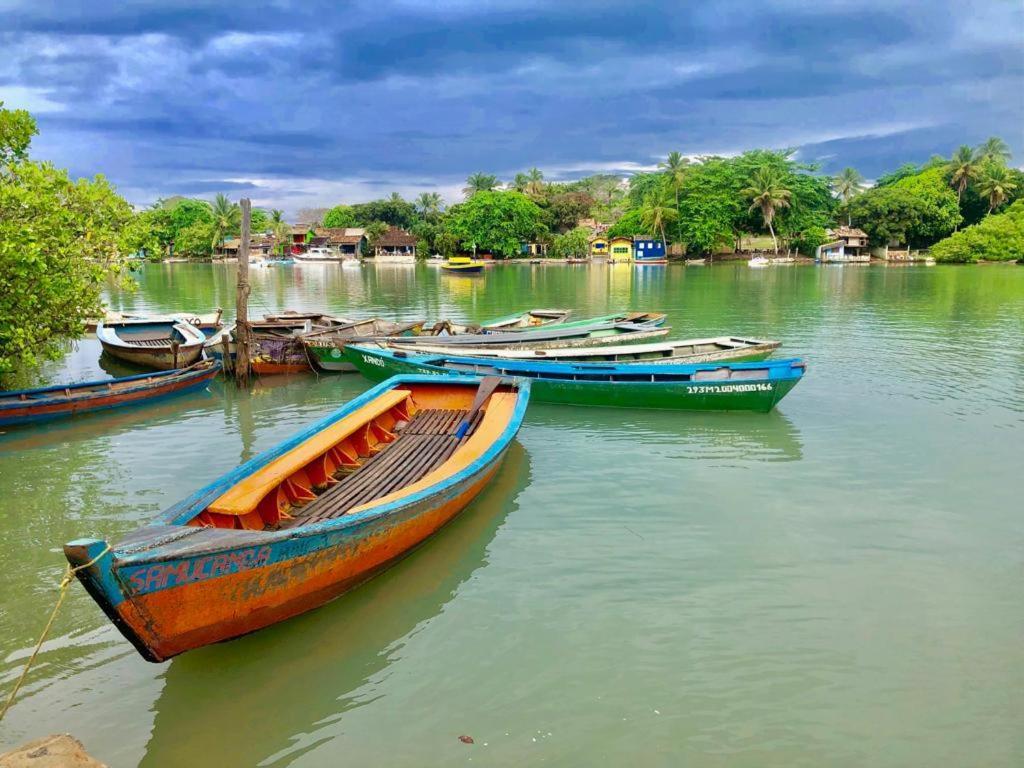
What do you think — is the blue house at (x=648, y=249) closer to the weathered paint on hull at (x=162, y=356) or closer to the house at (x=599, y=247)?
the house at (x=599, y=247)

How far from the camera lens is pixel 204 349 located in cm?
1716

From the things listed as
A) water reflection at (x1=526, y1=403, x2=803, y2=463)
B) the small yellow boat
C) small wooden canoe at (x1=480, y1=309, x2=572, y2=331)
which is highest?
the small yellow boat

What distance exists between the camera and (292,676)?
528 cm

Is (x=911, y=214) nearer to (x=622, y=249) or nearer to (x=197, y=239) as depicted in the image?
(x=622, y=249)

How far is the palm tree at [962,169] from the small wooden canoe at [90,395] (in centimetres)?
8238

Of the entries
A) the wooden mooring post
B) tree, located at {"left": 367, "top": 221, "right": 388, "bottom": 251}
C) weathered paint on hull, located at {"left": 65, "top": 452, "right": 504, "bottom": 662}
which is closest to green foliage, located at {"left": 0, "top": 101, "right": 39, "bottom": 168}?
the wooden mooring post

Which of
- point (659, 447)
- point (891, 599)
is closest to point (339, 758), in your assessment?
point (891, 599)

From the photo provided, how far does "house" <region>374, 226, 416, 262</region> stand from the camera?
88312mm

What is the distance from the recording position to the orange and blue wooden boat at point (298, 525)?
4395mm

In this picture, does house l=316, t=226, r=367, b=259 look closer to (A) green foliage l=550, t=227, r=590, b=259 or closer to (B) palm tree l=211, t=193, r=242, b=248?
(B) palm tree l=211, t=193, r=242, b=248

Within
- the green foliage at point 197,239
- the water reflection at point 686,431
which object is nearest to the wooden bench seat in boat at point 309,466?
the water reflection at point 686,431

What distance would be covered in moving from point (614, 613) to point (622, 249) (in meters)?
74.2

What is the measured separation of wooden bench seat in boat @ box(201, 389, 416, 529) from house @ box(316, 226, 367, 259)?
280ft

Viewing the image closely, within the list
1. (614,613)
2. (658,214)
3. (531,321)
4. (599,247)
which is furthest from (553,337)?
(599,247)
